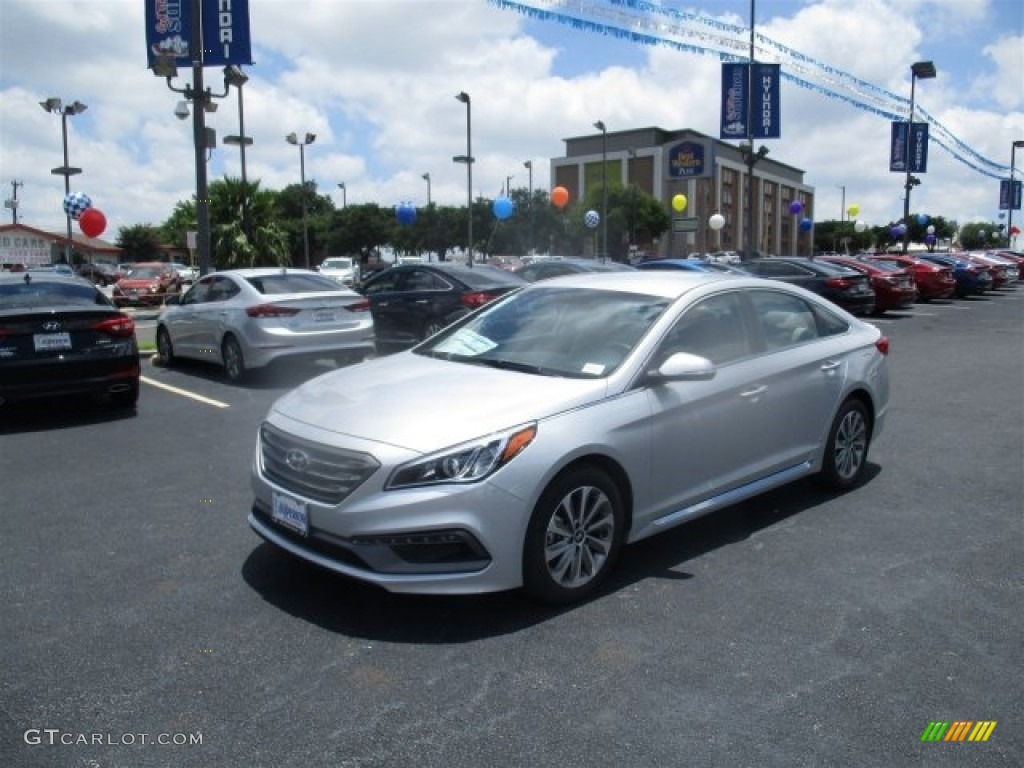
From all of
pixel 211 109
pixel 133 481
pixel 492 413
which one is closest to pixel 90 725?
pixel 492 413

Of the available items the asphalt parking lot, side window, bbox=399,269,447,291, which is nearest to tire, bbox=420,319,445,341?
side window, bbox=399,269,447,291

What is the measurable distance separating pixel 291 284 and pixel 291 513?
23.9ft

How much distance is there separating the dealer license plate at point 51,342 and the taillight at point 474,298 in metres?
5.54

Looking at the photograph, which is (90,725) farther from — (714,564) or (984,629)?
(984,629)

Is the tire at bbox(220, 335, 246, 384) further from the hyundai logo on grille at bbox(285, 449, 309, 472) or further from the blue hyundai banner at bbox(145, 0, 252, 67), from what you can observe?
the blue hyundai banner at bbox(145, 0, 252, 67)

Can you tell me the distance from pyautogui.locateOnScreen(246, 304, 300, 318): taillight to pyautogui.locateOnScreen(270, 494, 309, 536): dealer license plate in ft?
21.3

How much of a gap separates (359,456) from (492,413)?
614 millimetres

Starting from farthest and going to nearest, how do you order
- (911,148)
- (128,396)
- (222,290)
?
(911,148)
(222,290)
(128,396)

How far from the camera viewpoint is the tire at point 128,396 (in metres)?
8.73

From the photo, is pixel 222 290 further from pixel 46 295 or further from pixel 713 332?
pixel 713 332

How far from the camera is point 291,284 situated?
423 inches

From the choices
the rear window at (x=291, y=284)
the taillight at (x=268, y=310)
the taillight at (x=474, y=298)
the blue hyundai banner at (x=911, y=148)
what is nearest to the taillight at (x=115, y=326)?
the taillight at (x=268, y=310)

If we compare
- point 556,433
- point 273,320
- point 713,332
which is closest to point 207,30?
point 273,320

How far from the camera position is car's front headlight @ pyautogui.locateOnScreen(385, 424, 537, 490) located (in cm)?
363
